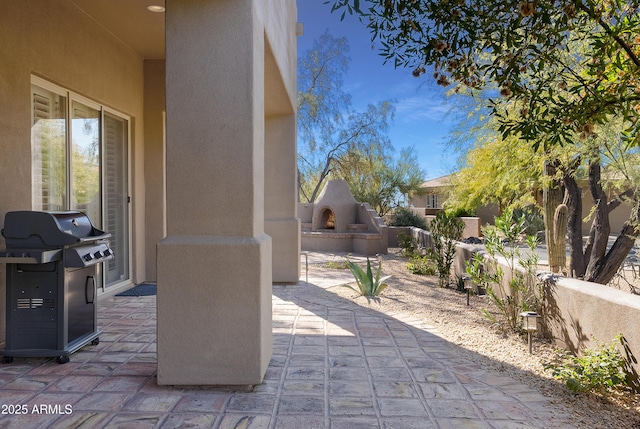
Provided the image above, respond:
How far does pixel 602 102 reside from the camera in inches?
106

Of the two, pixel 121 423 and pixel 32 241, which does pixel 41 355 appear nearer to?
pixel 32 241

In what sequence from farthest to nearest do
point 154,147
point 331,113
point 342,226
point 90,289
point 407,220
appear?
point 331,113 → point 407,220 → point 342,226 → point 154,147 → point 90,289

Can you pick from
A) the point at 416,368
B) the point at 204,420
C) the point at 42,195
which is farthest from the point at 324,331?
the point at 42,195

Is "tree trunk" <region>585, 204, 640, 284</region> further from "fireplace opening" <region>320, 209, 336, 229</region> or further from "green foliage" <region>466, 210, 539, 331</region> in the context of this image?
"fireplace opening" <region>320, 209, 336, 229</region>

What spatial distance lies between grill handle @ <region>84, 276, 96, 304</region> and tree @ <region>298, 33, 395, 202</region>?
17836 millimetres

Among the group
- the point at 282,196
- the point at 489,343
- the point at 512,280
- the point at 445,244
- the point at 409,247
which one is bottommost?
the point at 489,343

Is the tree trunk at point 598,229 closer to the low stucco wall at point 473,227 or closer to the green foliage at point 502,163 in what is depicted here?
the green foliage at point 502,163

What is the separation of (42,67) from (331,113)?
57.9 ft

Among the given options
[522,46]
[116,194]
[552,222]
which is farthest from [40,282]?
[552,222]

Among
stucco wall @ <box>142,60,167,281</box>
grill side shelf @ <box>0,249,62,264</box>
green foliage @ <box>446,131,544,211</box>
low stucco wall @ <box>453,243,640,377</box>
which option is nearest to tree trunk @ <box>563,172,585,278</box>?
green foliage @ <box>446,131,544,211</box>

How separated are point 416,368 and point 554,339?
1.74 meters

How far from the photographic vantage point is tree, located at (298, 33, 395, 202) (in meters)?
21.8

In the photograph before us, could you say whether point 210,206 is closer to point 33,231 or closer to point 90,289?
point 33,231

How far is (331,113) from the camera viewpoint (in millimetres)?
22109
